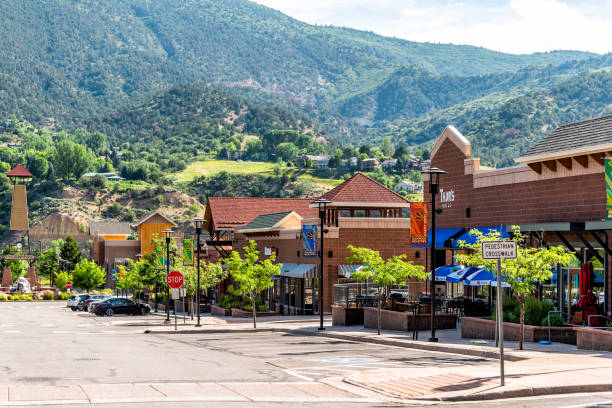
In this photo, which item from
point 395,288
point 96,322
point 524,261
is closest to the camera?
point 524,261

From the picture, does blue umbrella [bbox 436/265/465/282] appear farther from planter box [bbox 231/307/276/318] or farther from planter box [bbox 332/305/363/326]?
planter box [bbox 231/307/276/318]

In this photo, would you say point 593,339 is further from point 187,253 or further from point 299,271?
point 187,253

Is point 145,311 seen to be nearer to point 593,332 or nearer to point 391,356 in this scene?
point 391,356

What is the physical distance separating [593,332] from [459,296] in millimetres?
17961

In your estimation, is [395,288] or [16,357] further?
[395,288]

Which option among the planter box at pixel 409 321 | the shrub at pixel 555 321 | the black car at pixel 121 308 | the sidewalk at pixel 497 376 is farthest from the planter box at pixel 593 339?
the black car at pixel 121 308

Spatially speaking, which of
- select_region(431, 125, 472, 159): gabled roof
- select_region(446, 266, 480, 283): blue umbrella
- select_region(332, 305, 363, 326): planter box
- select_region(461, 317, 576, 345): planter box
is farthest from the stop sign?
select_region(461, 317, 576, 345): planter box

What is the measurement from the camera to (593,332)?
25.5 m

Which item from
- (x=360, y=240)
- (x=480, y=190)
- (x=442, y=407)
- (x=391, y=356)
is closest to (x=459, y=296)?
(x=480, y=190)

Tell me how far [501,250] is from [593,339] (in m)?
9.26

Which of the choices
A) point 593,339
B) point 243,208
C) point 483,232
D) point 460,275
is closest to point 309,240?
point 483,232

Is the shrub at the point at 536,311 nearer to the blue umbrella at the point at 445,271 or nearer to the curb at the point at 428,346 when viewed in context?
the curb at the point at 428,346

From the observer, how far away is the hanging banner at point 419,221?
4100 cm

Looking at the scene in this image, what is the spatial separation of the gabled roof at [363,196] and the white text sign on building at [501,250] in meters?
36.9
